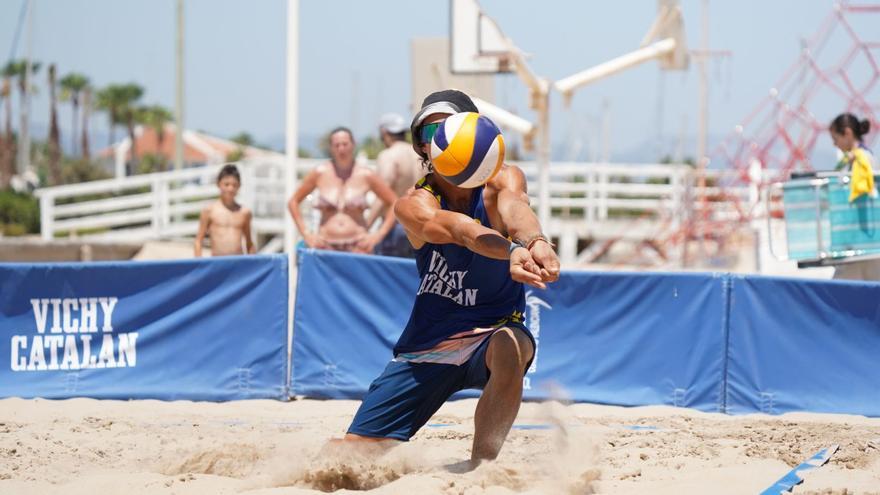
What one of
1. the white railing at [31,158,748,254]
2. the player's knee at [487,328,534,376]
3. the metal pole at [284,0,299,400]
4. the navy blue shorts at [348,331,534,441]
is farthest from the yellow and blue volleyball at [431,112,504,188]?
the white railing at [31,158,748,254]

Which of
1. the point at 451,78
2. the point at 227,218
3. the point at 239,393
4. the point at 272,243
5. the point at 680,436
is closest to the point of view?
the point at 680,436

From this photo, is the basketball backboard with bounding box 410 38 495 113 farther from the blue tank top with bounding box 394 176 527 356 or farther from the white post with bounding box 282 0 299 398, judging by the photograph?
the blue tank top with bounding box 394 176 527 356

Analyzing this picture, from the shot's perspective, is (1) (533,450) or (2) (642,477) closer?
(2) (642,477)

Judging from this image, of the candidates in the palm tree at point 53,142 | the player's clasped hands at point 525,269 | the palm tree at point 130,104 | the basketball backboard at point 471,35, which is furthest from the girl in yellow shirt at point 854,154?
the palm tree at point 130,104

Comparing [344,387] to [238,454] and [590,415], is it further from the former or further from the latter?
[238,454]

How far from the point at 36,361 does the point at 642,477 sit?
4200 mm

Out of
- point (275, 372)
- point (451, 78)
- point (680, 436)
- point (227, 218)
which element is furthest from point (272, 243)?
point (680, 436)

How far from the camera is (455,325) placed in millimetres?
4598

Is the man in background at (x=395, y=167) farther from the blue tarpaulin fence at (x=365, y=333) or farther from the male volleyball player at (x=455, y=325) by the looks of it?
the male volleyball player at (x=455, y=325)

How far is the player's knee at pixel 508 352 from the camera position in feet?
14.6

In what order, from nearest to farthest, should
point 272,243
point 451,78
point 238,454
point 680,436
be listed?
point 238,454 < point 680,436 < point 451,78 < point 272,243

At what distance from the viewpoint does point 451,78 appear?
13.3 m

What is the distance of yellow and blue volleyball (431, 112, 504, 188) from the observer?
4.14 meters

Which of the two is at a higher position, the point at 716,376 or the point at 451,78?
the point at 451,78
